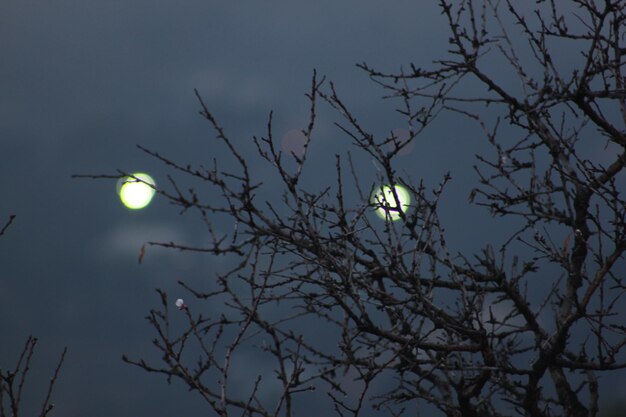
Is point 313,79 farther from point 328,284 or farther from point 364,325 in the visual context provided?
point 364,325

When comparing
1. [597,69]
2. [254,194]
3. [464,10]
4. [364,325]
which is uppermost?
[464,10]

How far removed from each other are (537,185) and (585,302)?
112 inches

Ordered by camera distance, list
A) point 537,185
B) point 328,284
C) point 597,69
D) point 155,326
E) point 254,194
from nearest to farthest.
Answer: point 254,194 → point 155,326 → point 328,284 → point 597,69 → point 537,185

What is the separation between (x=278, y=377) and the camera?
4.36 meters

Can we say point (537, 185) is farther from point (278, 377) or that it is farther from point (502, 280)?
point (278, 377)

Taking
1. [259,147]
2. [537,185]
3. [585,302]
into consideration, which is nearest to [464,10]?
[537,185]

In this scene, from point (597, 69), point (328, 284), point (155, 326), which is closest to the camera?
point (155, 326)

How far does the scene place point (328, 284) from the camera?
166 inches

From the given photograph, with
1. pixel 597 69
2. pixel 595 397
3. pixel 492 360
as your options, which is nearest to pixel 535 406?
pixel 492 360

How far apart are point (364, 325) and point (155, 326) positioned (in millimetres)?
1427

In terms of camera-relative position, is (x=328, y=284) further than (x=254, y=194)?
Yes

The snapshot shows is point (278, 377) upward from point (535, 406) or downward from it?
downward

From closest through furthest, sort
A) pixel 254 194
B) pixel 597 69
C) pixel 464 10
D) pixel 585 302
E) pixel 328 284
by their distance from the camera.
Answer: pixel 254 194, pixel 328 284, pixel 585 302, pixel 597 69, pixel 464 10

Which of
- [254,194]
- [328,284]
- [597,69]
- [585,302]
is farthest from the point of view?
[597,69]
